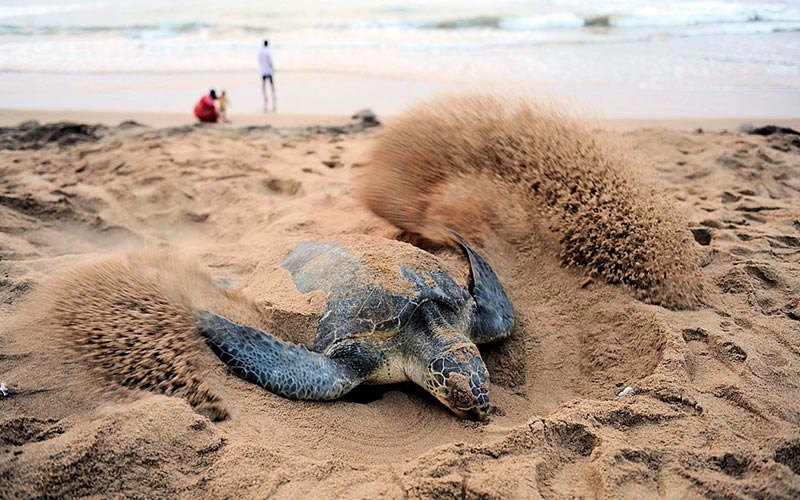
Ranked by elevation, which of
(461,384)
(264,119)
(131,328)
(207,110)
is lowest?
(461,384)

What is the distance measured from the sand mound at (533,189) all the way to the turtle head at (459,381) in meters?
1.09

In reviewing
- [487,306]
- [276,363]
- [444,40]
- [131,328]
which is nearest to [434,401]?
[487,306]

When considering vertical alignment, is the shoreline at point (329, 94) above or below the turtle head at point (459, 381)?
above

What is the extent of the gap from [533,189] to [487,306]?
94 cm

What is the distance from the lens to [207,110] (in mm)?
7074

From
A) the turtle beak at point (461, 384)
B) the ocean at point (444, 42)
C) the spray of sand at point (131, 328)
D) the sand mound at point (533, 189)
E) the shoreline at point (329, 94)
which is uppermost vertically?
the ocean at point (444, 42)

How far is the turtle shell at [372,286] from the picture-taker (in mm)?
2410

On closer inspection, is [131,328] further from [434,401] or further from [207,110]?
[207,110]

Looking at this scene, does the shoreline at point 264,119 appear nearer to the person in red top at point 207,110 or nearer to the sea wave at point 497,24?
the person in red top at point 207,110

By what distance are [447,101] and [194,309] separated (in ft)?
6.91

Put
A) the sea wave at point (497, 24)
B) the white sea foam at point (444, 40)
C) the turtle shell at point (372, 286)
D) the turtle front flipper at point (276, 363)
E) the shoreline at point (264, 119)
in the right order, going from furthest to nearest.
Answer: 1. the sea wave at point (497, 24)
2. the white sea foam at point (444, 40)
3. the shoreline at point (264, 119)
4. the turtle shell at point (372, 286)
5. the turtle front flipper at point (276, 363)

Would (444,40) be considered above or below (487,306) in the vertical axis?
above

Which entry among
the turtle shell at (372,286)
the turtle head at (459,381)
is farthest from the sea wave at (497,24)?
the turtle head at (459,381)

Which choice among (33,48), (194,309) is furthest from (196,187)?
(33,48)
